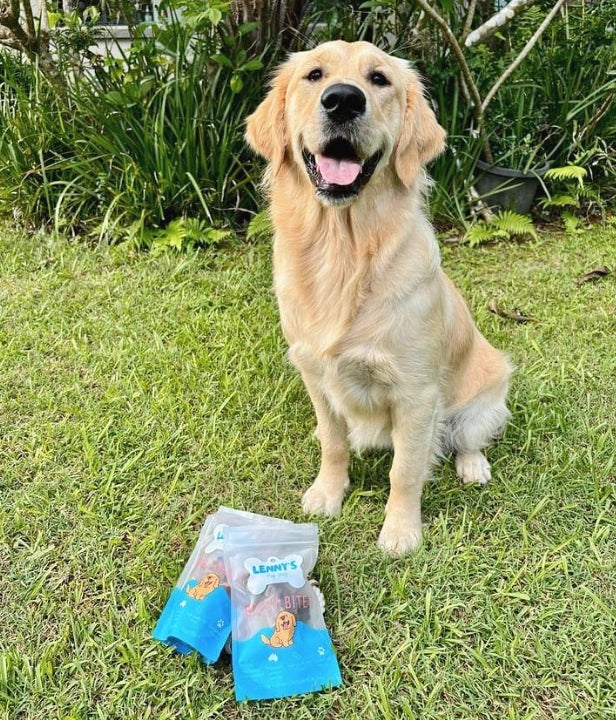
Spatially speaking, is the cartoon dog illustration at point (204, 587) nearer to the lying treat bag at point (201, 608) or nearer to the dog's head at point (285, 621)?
the lying treat bag at point (201, 608)

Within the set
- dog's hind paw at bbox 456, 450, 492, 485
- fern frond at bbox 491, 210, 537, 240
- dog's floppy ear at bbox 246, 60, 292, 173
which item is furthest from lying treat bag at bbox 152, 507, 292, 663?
fern frond at bbox 491, 210, 537, 240

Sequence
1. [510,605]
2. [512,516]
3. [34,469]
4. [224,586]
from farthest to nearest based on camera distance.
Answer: [34,469], [512,516], [510,605], [224,586]

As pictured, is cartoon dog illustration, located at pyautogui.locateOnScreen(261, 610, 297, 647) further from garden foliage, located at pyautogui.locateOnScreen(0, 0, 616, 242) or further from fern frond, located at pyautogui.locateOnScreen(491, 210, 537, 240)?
fern frond, located at pyautogui.locateOnScreen(491, 210, 537, 240)

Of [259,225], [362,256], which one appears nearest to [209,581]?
[362,256]

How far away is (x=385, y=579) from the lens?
2.00 m

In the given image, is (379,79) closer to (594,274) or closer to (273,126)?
(273,126)

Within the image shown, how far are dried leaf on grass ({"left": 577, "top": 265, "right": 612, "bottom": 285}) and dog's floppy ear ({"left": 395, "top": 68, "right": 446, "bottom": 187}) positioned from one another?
6.93 feet

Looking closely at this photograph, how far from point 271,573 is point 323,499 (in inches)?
22.0

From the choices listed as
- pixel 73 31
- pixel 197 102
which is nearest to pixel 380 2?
pixel 197 102

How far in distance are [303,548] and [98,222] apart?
3.27m

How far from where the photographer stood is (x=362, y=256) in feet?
6.38

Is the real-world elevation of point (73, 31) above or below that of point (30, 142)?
above

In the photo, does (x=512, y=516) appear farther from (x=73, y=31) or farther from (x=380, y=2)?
(x=73, y=31)

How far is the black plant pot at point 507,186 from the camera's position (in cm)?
439
